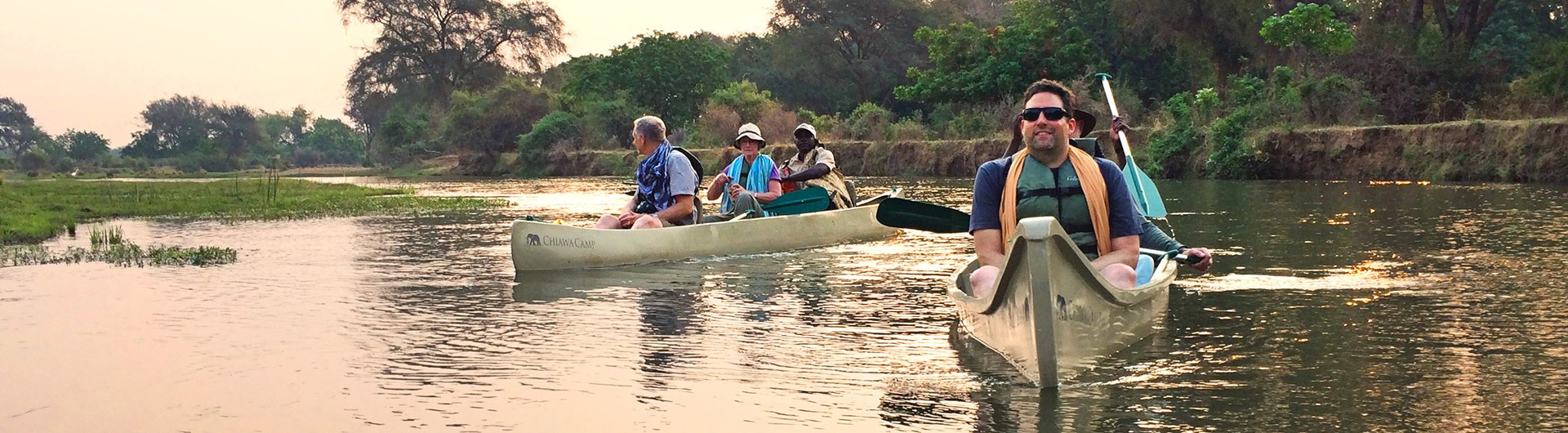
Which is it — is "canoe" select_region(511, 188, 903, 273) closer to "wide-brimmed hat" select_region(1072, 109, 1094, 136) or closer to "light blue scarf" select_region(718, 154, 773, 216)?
"light blue scarf" select_region(718, 154, 773, 216)

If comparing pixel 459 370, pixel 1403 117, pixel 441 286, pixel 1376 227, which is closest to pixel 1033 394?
pixel 459 370

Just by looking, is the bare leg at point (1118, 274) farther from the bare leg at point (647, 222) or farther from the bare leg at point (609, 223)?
the bare leg at point (609, 223)

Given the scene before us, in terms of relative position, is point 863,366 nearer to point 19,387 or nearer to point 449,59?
point 19,387

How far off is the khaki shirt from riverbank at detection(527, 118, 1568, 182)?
27.4 ft

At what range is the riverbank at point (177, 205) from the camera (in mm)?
17188

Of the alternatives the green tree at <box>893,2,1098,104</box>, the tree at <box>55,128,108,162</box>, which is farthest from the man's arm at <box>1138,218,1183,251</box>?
the tree at <box>55,128,108,162</box>

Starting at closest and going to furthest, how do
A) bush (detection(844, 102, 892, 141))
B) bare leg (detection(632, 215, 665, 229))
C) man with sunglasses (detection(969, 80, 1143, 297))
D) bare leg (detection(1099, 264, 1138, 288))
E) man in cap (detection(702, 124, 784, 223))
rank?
man with sunglasses (detection(969, 80, 1143, 297))
bare leg (detection(1099, 264, 1138, 288))
bare leg (detection(632, 215, 665, 229))
man in cap (detection(702, 124, 784, 223))
bush (detection(844, 102, 892, 141))

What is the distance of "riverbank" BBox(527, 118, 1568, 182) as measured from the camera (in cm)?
2409

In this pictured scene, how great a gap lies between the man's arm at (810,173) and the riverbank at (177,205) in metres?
7.60

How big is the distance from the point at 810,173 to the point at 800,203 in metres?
0.29

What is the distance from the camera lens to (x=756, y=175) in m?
14.1

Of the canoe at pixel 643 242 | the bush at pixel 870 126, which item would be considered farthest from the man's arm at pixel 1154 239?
the bush at pixel 870 126

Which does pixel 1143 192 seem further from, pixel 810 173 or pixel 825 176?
pixel 825 176

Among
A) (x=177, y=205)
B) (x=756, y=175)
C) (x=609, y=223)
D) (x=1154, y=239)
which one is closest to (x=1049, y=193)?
(x=1154, y=239)
